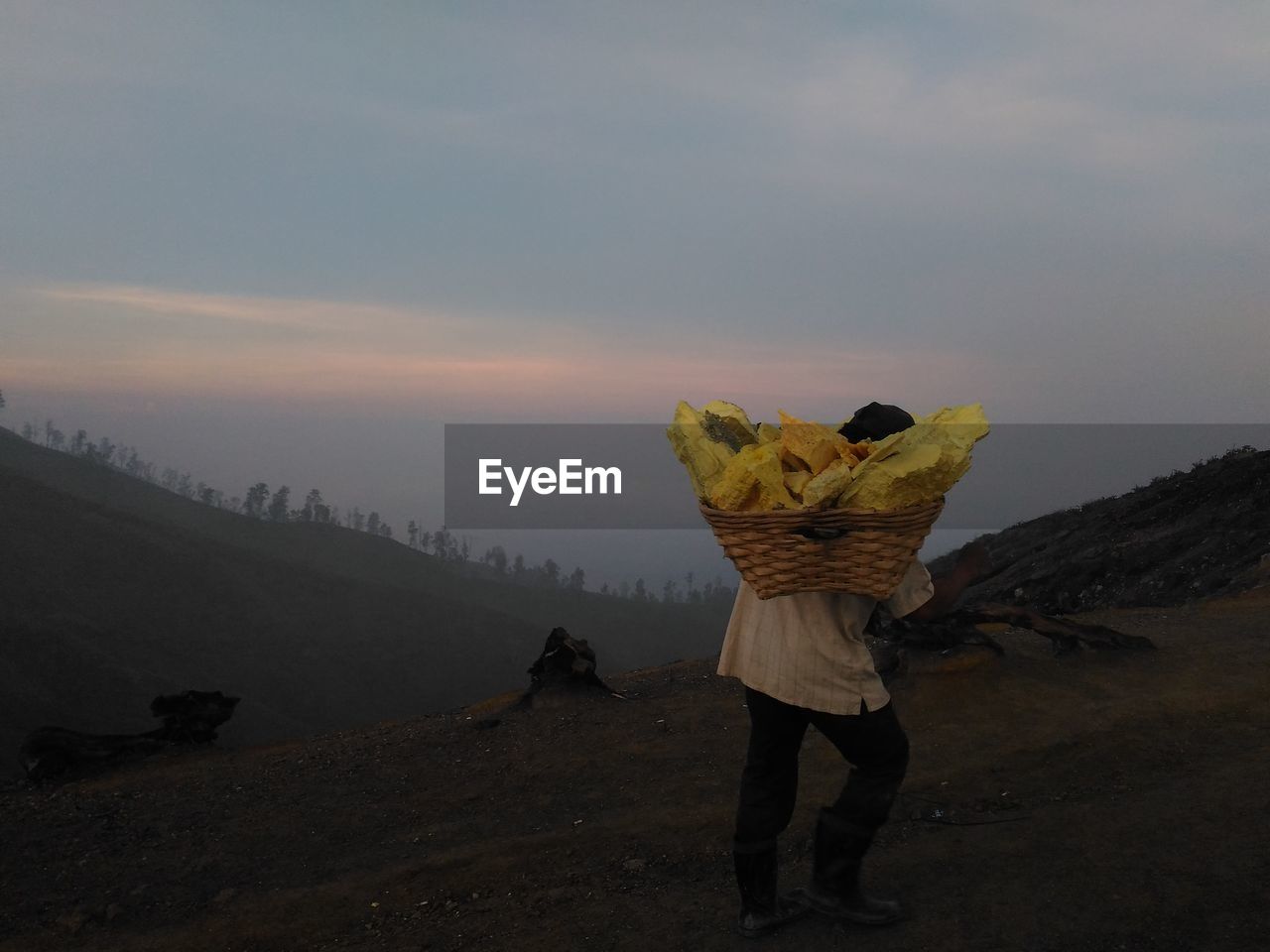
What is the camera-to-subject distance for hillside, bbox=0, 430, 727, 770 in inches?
896

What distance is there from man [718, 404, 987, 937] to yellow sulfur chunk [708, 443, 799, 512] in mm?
481

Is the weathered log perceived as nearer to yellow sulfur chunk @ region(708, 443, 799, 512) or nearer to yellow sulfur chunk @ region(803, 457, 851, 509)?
yellow sulfur chunk @ region(708, 443, 799, 512)

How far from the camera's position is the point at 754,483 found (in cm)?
324

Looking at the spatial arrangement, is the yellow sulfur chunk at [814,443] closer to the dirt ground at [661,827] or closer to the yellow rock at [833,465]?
the yellow rock at [833,465]

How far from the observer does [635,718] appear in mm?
7961

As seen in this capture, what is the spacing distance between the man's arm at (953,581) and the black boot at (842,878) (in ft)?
3.36

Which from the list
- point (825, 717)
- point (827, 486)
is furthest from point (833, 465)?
point (825, 717)

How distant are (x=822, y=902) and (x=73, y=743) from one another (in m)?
7.28

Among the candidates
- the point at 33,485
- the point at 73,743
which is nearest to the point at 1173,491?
the point at 73,743

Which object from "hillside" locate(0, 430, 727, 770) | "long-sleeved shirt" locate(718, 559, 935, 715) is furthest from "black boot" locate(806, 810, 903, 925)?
"hillside" locate(0, 430, 727, 770)

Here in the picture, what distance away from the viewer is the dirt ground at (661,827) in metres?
4.17

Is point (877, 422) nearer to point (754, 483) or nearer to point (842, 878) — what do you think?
point (754, 483)

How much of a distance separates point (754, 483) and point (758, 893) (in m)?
1.96

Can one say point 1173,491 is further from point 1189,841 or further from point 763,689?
point 763,689
